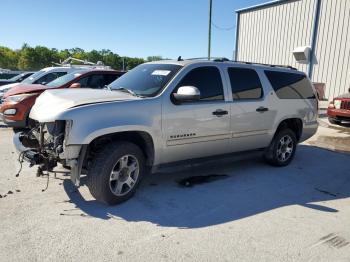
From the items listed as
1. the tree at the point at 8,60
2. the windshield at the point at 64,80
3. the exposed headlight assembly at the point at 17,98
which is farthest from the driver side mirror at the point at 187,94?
the tree at the point at 8,60

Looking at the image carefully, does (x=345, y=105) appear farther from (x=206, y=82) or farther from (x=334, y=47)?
(x=206, y=82)

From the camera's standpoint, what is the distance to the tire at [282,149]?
20.8ft

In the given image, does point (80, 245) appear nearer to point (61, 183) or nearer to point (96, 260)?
point (96, 260)

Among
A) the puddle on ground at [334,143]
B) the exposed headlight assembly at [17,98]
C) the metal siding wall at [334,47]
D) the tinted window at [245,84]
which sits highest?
the metal siding wall at [334,47]

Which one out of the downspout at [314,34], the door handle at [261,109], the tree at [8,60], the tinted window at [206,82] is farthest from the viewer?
the tree at [8,60]

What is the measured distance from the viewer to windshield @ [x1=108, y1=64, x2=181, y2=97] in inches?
185

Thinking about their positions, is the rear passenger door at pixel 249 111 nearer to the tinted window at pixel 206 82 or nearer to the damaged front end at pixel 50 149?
the tinted window at pixel 206 82

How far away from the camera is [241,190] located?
513cm

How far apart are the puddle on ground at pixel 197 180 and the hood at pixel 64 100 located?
1.61 metres

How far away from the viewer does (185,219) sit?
4027mm

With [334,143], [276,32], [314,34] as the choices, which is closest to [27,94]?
[334,143]

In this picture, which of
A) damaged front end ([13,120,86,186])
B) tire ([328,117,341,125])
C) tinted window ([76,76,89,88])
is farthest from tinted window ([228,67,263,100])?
tire ([328,117,341,125])

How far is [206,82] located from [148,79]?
87 cm

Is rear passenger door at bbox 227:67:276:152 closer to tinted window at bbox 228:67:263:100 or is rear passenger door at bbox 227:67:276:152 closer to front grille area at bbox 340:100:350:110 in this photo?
tinted window at bbox 228:67:263:100
